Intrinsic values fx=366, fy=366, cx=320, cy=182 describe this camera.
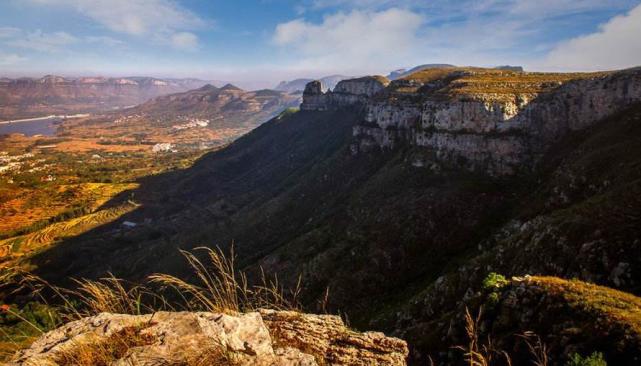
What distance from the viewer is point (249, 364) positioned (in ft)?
23.3

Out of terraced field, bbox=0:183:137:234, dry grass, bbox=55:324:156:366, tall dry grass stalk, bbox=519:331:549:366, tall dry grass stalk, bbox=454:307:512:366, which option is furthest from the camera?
terraced field, bbox=0:183:137:234

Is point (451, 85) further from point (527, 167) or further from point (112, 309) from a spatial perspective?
point (112, 309)

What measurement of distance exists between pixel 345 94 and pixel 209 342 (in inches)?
5803

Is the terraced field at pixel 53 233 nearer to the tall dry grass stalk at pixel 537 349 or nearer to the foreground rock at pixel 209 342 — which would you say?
the foreground rock at pixel 209 342

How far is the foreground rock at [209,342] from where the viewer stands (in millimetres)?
6859

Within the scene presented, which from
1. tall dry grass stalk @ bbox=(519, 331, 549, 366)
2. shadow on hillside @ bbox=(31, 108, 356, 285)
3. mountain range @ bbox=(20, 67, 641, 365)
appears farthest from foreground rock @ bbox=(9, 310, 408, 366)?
shadow on hillside @ bbox=(31, 108, 356, 285)

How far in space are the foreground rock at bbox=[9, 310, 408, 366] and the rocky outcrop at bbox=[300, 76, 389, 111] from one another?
106218 mm

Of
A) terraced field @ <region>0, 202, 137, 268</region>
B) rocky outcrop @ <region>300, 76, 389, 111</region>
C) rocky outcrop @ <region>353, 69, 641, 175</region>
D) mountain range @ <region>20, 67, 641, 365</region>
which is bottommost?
terraced field @ <region>0, 202, 137, 268</region>

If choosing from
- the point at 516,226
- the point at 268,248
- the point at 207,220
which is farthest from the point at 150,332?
the point at 207,220

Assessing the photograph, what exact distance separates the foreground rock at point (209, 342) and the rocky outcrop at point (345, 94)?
106 metres

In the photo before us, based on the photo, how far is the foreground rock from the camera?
22.5ft

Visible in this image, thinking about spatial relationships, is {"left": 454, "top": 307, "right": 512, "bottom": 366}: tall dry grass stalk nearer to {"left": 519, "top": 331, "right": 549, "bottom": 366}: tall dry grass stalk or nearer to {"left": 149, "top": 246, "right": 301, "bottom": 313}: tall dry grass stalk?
{"left": 519, "top": 331, "right": 549, "bottom": 366}: tall dry grass stalk

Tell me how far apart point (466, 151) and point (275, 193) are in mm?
62435

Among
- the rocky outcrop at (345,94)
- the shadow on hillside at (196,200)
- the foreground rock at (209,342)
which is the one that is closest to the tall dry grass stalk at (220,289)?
the foreground rock at (209,342)
